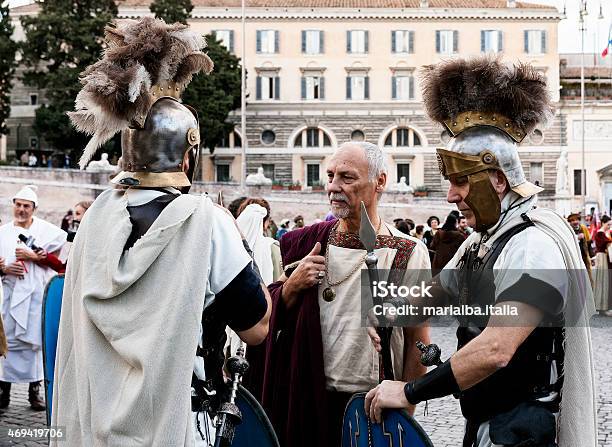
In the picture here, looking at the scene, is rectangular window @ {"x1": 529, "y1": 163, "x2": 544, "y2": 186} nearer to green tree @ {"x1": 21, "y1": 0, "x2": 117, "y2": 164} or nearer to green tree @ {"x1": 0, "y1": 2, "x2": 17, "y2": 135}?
green tree @ {"x1": 21, "y1": 0, "x2": 117, "y2": 164}

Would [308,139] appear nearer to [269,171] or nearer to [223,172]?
[269,171]

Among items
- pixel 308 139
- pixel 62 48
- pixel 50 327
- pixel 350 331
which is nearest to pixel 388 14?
pixel 308 139

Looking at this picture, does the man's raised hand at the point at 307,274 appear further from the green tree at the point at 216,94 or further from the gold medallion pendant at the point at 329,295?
the green tree at the point at 216,94

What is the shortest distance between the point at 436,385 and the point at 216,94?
48.4m

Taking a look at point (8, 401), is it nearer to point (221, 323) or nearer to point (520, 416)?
point (221, 323)

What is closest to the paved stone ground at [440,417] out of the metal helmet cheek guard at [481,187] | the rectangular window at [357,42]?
the metal helmet cheek guard at [481,187]

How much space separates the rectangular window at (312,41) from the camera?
205 feet

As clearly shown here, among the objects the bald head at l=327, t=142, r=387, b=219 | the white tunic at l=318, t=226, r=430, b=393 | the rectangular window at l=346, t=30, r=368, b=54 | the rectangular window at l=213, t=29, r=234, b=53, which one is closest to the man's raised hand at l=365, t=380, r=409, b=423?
the white tunic at l=318, t=226, r=430, b=393

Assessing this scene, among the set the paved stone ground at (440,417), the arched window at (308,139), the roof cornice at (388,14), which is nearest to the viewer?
the paved stone ground at (440,417)

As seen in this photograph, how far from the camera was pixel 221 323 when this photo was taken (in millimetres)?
3047

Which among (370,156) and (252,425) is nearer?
(252,425)

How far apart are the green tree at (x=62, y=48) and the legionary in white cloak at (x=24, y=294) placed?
122ft

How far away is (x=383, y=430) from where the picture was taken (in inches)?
120

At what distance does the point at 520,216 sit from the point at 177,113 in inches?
47.3
